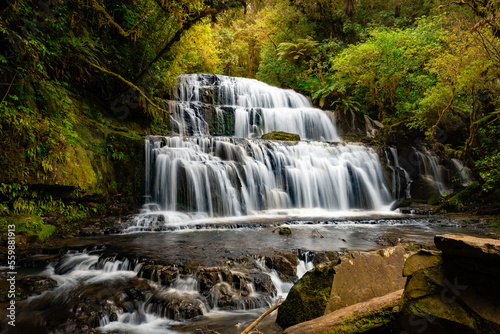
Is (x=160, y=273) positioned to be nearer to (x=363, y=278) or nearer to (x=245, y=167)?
(x=363, y=278)

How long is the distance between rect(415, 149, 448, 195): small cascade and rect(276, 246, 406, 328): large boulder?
12.4m

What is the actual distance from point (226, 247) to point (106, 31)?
932cm

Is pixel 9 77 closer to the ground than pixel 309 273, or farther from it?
farther from it

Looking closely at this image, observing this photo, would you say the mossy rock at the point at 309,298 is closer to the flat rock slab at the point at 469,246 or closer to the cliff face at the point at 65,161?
the flat rock slab at the point at 469,246

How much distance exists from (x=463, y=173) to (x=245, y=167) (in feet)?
35.7

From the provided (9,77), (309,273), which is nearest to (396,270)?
(309,273)

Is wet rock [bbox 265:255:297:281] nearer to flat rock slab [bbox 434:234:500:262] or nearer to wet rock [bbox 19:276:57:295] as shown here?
flat rock slab [bbox 434:234:500:262]

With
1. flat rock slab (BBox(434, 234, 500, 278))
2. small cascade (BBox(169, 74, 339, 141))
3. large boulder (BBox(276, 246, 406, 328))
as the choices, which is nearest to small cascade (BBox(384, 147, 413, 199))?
small cascade (BBox(169, 74, 339, 141))

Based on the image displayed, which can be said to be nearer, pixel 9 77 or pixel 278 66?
pixel 9 77

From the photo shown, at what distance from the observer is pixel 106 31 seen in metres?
10.2

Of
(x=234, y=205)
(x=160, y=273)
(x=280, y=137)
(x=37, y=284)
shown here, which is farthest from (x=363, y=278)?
(x=280, y=137)

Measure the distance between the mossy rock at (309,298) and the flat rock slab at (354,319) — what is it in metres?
0.33

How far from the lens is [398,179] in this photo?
44.7ft

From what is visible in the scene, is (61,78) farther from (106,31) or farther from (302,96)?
(302,96)
